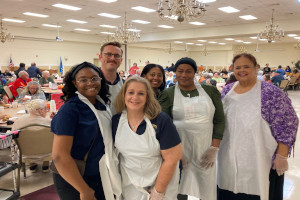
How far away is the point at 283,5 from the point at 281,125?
7930 millimetres

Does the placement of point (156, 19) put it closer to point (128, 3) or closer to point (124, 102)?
point (128, 3)

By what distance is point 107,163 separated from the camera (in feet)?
4.57

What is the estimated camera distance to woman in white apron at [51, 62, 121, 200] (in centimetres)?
124

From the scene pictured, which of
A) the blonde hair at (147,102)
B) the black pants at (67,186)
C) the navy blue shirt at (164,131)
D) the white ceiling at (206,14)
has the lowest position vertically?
the black pants at (67,186)

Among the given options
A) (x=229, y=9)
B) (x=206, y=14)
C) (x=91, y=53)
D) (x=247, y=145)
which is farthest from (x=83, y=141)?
(x=91, y=53)

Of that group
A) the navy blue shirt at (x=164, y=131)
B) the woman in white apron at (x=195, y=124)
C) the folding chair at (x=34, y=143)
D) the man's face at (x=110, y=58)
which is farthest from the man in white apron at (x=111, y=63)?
the folding chair at (x=34, y=143)

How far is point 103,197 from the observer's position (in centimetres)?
149

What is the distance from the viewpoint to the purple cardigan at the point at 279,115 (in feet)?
5.87

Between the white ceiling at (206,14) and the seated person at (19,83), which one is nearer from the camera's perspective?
the seated person at (19,83)

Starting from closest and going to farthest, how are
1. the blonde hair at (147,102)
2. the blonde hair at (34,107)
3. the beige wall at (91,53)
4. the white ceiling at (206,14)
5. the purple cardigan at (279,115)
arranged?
the blonde hair at (147,102)
the purple cardigan at (279,115)
the blonde hair at (34,107)
the white ceiling at (206,14)
the beige wall at (91,53)

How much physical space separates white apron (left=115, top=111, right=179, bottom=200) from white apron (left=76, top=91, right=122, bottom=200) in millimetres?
59

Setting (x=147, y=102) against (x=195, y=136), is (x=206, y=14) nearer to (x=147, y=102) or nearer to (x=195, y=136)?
(x=195, y=136)

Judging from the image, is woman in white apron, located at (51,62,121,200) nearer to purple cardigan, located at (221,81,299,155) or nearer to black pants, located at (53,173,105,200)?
black pants, located at (53,173,105,200)

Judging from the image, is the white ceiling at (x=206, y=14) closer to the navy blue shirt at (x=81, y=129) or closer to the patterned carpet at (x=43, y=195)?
the patterned carpet at (x=43, y=195)
